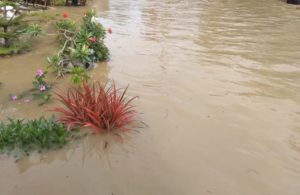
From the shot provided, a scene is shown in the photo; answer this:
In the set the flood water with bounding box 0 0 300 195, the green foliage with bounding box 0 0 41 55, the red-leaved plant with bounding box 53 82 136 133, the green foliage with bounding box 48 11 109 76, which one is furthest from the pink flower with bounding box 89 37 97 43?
the red-leaved plant with bounding box 53 82 136 133

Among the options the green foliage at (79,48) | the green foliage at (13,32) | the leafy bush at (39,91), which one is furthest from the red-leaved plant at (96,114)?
the green foliage at (13,32)

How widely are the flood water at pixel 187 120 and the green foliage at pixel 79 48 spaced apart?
267 millimetres

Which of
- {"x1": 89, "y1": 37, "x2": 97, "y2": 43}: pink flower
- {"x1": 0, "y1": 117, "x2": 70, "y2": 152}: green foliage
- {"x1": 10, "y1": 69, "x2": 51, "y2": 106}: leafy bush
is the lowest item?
{"x1": 0, "y1": 117, "x2": 70, "y2": 152}: green foliage

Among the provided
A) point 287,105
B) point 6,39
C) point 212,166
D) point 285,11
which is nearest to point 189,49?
point 287,105

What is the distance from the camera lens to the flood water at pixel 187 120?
3.20 meters

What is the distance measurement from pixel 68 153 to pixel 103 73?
2.55 meters

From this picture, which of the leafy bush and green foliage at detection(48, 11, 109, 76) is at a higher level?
green foliage at detection(48, 11, 109, 76)

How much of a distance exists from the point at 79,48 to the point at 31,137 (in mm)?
2581

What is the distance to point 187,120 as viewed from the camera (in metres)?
4.34

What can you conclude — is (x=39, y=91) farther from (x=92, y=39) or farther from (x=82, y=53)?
(x=92, y=39)

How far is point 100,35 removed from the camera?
660 centimetres

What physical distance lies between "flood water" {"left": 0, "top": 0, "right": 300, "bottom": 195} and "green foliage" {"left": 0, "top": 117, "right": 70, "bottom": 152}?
13 centimetres

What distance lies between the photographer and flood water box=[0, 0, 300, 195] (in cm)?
320

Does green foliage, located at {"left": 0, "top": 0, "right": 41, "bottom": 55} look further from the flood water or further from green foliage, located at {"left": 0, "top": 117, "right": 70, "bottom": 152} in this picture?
green foliage, located at {"left": 0, "top": 117, "right": 70, "bottom": 152}
